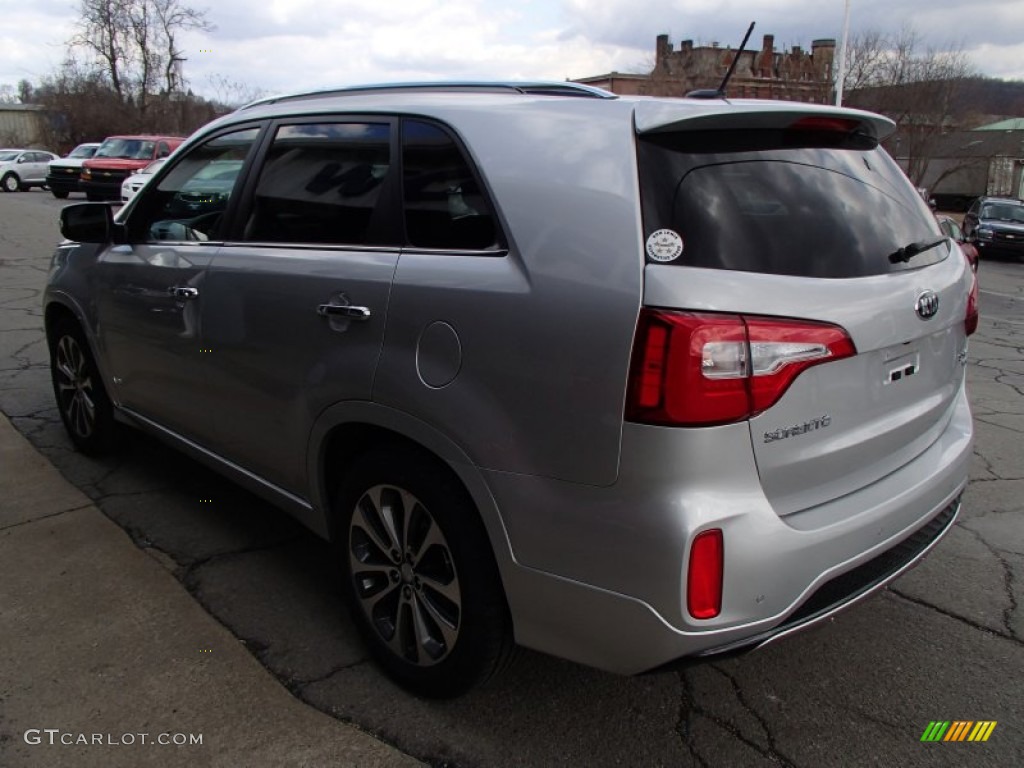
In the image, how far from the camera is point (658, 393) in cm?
188

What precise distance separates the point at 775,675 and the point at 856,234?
147 cm

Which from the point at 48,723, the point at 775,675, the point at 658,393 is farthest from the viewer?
the point at 775,675

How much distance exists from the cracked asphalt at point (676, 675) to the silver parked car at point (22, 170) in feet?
121

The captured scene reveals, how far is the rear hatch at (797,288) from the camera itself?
190 cm

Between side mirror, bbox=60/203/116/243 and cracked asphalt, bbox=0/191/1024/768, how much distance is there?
4.18 ft

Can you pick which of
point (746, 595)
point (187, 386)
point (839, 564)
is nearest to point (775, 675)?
point (839, 564)

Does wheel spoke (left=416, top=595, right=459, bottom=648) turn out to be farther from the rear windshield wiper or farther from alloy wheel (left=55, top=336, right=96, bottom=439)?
alloy wheel (left=55, top=336, right=96, bottom=439)

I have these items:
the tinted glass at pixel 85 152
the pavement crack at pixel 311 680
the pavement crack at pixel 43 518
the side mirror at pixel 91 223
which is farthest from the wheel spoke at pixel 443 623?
the tinted glass at pixel 85 152

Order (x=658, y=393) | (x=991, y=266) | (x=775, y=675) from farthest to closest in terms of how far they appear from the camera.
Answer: (x=991, y=266) → (x=775, y=675) → (x=658, y=393)

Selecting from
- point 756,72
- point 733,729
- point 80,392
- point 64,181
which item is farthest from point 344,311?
point 756,72

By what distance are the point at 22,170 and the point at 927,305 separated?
40.1 meters

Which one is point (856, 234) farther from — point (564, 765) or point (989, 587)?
point (989, 587)

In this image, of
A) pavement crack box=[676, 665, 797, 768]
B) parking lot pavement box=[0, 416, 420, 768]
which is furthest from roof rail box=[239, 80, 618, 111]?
parking lot pavement box=[0, 416, 420, 768]

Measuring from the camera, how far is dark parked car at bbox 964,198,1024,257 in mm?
21047
